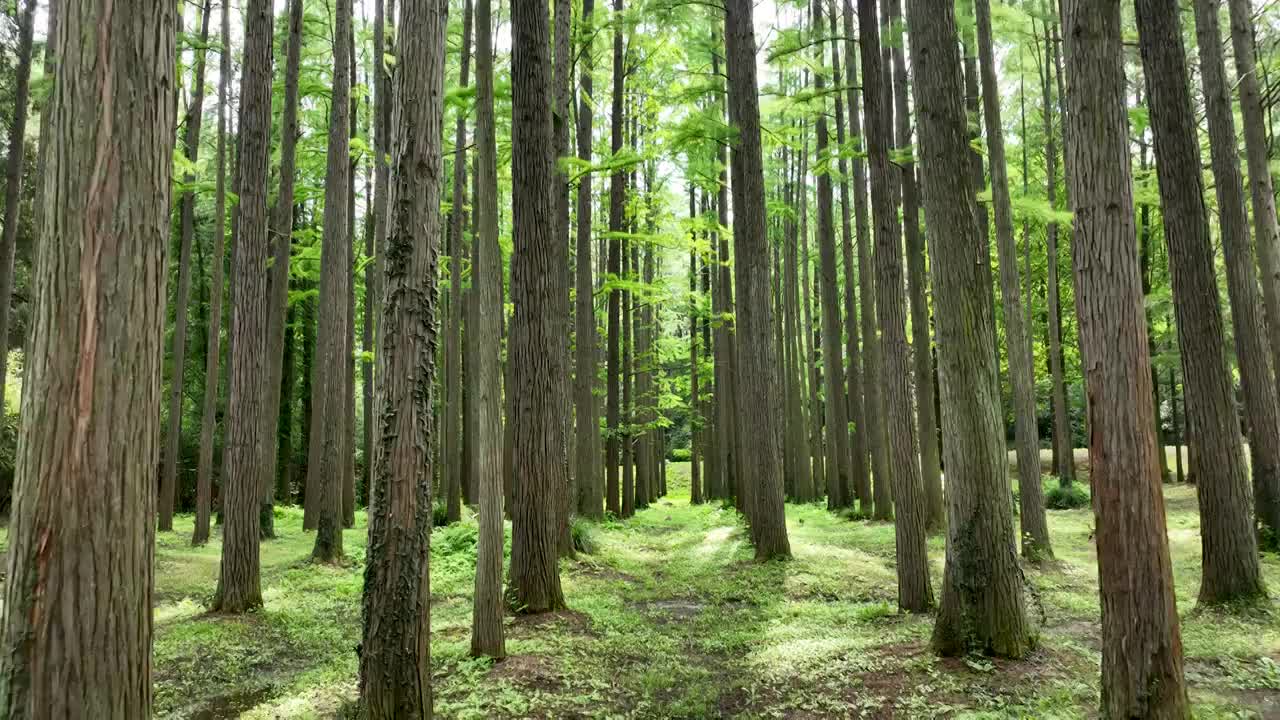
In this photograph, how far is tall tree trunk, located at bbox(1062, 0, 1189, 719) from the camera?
416cm

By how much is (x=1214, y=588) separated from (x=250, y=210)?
35.9 feet

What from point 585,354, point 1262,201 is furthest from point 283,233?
point 1262,201

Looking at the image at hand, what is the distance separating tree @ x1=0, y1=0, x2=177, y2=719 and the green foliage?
67.5 ft

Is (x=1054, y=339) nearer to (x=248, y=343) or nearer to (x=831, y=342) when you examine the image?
(x=831, y=342)

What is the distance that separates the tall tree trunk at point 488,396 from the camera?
6.00 m

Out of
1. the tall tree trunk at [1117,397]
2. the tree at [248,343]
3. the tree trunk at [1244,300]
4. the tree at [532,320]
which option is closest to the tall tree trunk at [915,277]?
the tall tree trunk at [1117,397]

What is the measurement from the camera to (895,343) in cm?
823

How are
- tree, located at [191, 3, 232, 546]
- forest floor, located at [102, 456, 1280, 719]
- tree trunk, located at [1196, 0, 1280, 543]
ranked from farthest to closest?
tree, located at [191, 3, 232, 546] → tree trunk, located at [1196, 0, 1280, 543] → forest floor, located at [102, 456, 1280, 719]

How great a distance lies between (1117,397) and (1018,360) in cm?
725

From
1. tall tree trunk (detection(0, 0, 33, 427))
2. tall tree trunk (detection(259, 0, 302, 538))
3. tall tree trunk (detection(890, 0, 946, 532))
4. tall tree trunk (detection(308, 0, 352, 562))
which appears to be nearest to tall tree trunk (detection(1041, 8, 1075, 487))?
tall tree trunk (detection(890, 0, 946, 532))

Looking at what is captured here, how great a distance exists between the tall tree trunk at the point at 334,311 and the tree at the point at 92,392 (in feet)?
30.6

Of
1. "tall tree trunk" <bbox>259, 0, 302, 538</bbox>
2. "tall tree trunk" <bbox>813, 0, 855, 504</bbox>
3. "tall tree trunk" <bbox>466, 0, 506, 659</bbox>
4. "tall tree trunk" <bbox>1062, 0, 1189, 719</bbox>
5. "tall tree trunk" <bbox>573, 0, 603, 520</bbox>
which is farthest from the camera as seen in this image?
"tall tree trunk" <bbox>813, 0, 855, 504</bbox>

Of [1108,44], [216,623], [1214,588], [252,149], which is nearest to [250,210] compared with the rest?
[252,149]

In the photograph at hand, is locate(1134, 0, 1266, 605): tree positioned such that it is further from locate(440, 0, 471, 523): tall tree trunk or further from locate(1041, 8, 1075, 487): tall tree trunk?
locate(440, 0, 471, 523): tall tree trunk
